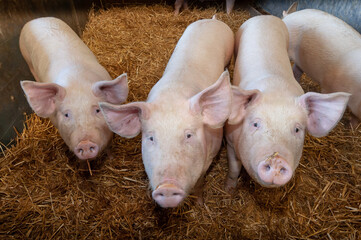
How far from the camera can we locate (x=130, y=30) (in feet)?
18.2

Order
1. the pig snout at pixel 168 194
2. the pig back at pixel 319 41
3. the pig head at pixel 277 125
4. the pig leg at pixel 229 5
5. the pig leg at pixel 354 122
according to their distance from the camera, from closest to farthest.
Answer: the pig snout at pixel 168 194
the pig head at pixel 277 125
the pig leg at pixel 354 122
the pig back at pixel 319 41
the pig leg at pixel 229 5

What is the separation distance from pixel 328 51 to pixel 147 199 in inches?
122

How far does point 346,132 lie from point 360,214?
1178mm

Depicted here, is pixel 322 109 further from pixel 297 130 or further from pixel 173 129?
pixel 173 129

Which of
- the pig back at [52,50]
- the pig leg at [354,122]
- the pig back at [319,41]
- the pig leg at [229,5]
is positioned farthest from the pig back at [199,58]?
the pig leg at [229,5]

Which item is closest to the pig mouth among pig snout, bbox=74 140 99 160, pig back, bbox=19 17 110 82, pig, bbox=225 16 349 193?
pig, bbox=225 16 349 193

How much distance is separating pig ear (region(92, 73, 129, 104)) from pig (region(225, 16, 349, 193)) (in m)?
1.02

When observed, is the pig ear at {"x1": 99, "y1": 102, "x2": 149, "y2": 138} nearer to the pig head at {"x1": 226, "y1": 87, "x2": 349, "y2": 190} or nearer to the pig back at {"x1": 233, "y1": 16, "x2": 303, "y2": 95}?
the pig head at {"x1": 226, "y1": 87, "x2": 349, "y2": 190}

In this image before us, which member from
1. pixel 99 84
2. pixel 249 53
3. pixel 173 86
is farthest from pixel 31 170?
pixel 249 53

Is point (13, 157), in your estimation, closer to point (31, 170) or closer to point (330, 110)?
point (31, 170)

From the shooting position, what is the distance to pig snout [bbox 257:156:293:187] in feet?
5.65

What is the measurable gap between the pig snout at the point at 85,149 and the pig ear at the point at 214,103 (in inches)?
40.9

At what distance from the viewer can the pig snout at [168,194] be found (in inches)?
64.3

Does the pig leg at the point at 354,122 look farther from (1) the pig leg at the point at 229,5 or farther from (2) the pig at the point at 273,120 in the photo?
(1) the pig leg at the point at 229,5
